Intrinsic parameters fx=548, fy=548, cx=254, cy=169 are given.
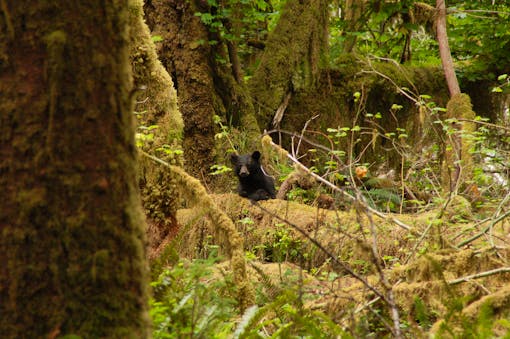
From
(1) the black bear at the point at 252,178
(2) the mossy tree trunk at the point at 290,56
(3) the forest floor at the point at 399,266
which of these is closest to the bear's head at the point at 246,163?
(1) the black bear at the point at 252,178

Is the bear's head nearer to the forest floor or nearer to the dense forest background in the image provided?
the dense forest background

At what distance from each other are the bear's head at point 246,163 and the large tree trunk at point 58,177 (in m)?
7.28

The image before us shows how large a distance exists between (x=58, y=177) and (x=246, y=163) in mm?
7480

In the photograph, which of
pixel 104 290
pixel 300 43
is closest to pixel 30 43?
pixel 104 290

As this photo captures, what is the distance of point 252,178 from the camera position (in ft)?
31.4

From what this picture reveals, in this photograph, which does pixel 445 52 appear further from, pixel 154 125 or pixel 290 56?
pixel 154 125

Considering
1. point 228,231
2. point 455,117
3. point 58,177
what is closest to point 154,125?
point 228,231

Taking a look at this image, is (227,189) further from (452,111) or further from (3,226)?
(3,226)

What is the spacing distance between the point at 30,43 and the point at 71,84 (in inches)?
8.1

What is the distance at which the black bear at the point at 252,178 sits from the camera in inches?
366

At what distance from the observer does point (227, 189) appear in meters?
10.4

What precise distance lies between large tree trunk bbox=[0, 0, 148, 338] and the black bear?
284 inches

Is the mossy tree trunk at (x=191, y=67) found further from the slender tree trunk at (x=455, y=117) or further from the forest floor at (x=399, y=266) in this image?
the slender tree trunk at (x=455, y=117)

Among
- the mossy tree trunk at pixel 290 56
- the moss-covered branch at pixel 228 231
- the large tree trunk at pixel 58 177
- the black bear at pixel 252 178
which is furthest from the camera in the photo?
the mossy tree trunk at pixel 290 56
